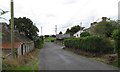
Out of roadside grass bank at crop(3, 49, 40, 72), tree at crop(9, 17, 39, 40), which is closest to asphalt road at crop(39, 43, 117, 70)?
roadside grass bank at crop(3, 49, 40, 72)

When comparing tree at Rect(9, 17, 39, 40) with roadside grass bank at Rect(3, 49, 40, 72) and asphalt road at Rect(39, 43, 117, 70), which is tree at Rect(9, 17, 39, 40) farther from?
roadside grass bank at Rect(3, 49, 40, 72)

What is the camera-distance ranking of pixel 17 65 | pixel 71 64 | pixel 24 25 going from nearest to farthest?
pixel 17 65 < pixel 71 64 < pixel 24 25

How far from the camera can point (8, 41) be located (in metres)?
36.5

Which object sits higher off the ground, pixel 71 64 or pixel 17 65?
pixel 17 65

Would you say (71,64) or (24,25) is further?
(24,25)

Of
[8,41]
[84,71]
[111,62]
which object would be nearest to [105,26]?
[8,41]

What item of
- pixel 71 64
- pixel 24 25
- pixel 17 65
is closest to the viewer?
pixel 17 65

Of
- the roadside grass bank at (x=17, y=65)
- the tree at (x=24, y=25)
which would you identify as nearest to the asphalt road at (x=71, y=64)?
the roadside grass bank at (x=17, y=65)

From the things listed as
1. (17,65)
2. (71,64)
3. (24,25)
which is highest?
(24,25)

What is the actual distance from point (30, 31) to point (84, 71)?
48.1 metres

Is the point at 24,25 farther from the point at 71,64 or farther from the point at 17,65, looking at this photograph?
the point at 17,65

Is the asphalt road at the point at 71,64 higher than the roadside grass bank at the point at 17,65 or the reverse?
the reverse

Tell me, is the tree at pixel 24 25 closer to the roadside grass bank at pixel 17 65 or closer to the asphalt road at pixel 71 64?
the asphalt road at pixel 71 64

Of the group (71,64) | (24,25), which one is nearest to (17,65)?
(71,64)
